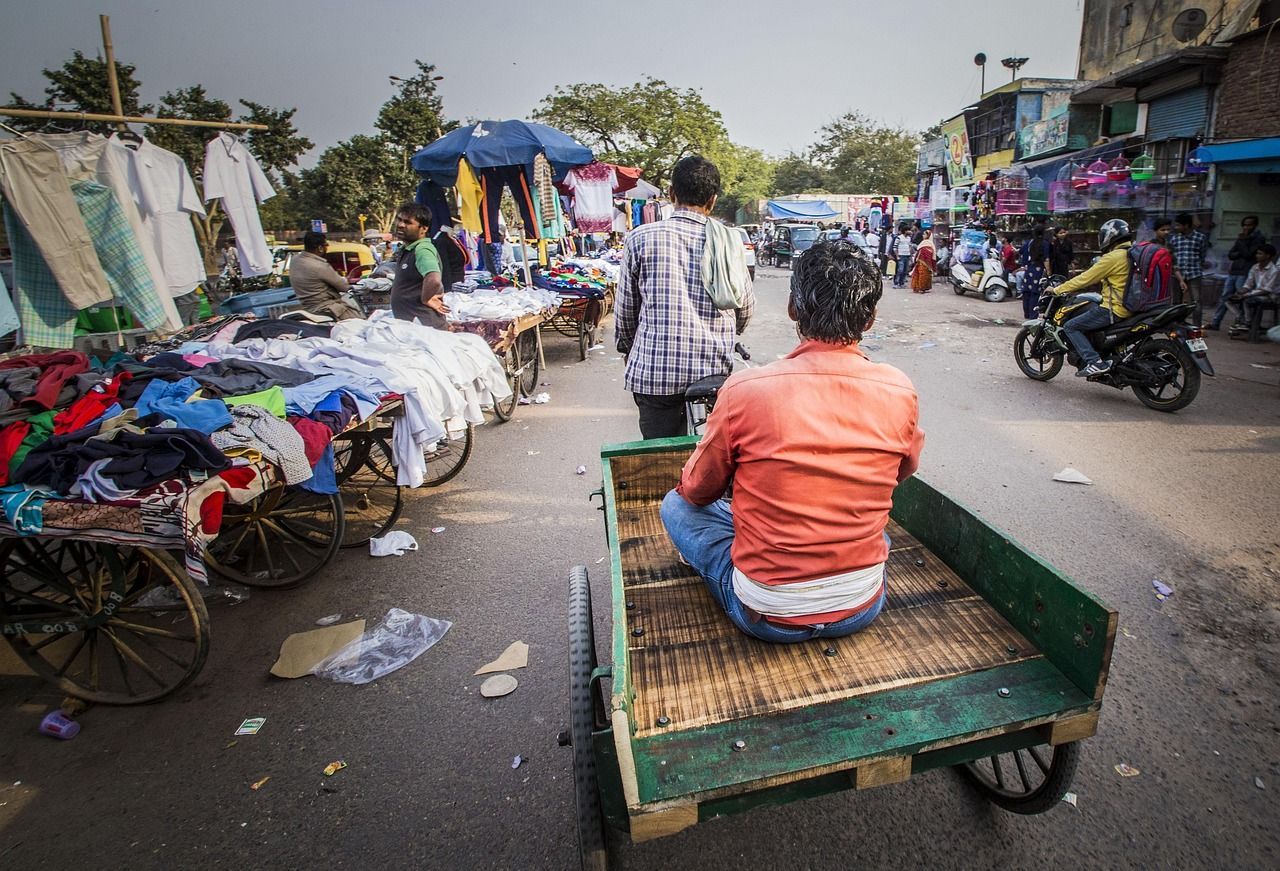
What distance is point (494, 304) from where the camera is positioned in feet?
23.4

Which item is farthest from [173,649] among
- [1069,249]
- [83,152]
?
[1069,249]

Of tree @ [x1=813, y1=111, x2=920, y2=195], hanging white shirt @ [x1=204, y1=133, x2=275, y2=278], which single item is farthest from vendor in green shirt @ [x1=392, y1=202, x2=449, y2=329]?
tree @ [x1=813, y1=111, x2=920, y2=195]

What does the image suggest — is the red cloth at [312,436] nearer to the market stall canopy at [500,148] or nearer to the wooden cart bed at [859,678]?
the wooden cart bed at [859,678]

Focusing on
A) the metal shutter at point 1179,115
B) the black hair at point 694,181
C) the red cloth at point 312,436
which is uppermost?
the metal shutter at point 1179,115

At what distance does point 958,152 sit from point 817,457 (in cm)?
3155

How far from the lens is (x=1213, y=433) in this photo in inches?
226

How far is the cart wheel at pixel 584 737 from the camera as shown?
5.49ft

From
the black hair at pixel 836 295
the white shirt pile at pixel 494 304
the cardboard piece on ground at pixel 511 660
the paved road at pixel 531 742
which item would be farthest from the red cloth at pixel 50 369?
the white shirt pile at pixel 494 304

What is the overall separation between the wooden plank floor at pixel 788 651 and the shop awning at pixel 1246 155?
1319 cm

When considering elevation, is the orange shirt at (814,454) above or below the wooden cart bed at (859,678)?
above

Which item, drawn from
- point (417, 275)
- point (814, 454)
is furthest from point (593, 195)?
point (814, 454)

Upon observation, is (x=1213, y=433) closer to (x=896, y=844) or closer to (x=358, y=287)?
(x=896, y=844)

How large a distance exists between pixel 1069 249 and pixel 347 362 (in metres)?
14.6

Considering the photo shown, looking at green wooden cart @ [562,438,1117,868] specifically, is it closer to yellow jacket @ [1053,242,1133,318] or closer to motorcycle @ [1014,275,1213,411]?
motorcycle @ [1014,275,1213,411]
